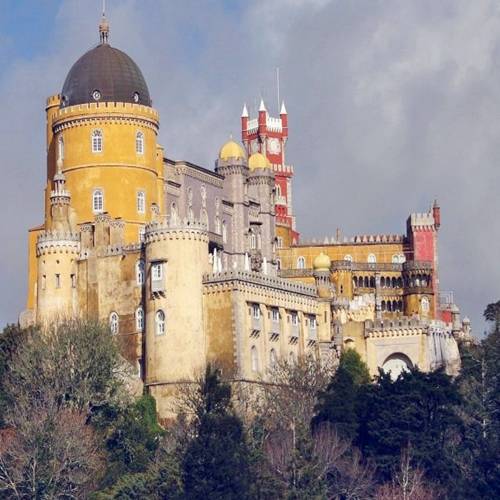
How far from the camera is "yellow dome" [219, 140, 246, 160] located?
130 metres

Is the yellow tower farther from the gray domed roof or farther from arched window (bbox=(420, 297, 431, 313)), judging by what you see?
arched window (bbox=(420, 297, 431, 313))

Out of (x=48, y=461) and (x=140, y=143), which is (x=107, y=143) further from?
(x=48, y=461)

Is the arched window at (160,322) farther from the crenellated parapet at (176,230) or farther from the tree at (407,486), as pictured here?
the tree at (407,486)

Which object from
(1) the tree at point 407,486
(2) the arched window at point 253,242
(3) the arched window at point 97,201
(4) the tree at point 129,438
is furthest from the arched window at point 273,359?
(2) the arched window at point 253,242

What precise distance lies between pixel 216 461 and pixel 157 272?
62.0ft

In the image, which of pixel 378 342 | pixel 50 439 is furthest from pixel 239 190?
pixel 50 439

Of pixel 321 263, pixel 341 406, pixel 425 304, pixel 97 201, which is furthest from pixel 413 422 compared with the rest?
pixel 425 304

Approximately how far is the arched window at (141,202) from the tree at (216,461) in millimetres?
24256

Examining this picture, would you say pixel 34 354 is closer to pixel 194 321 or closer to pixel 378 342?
pixel 194 321

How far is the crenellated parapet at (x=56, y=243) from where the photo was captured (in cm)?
11106

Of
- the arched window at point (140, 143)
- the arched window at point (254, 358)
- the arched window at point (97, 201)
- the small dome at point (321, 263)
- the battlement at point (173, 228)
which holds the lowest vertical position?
the arched window at point (254, 358)

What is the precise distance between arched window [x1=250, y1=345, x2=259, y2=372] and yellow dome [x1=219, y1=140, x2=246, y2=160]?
23.3 m

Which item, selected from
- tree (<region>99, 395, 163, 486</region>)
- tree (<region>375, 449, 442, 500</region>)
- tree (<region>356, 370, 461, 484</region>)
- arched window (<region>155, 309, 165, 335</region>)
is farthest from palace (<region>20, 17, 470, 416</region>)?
tree (<region>375, 449, 442, 500</region>)

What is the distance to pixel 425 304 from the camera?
134 metres
